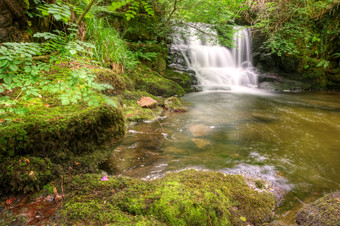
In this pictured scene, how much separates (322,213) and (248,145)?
76.8 inches

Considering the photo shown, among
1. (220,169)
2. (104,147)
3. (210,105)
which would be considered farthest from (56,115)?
(210,105)

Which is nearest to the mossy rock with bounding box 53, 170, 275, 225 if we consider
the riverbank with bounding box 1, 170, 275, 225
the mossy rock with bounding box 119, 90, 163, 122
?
the riverbank with bounding box 1, 170, 275, 225

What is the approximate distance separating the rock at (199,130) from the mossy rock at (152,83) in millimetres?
2723

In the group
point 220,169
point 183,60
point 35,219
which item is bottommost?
point 220,169

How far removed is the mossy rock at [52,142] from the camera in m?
1.61

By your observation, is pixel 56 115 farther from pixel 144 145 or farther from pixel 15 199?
pixel 144 145

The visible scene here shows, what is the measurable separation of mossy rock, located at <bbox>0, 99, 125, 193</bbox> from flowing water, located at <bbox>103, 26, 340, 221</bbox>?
0.48 meters

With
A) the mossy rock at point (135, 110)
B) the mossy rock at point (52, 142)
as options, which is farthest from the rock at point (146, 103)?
the mossy rock at point (52, 142)

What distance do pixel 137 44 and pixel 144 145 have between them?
5178 mm

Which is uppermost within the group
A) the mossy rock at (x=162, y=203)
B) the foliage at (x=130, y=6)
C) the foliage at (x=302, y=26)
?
the foliage at (x=302, y=26)

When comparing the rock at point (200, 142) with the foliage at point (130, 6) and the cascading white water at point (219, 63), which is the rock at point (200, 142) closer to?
the foliage at point (130, 6)

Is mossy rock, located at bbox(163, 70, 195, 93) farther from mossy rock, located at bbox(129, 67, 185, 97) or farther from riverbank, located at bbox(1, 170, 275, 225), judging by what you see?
riverbank, located at bbox(1, 170, 275, 225)

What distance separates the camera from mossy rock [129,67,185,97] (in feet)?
20.9

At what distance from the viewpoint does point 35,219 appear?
1335mm
